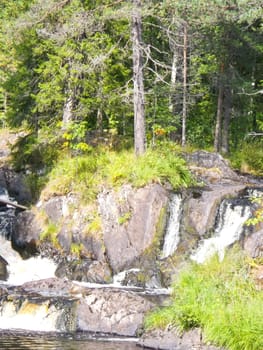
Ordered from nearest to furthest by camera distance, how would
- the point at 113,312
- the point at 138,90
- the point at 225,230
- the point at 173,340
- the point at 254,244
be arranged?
the point at 173,340 → the point at 113,312 → the point at 254,244 → the point at 225,230 → the point at 138,90

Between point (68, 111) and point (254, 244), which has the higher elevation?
point (68, 111)

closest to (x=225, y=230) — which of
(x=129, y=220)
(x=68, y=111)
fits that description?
(x=129, y=220)

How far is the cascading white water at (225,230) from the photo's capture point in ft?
47.6

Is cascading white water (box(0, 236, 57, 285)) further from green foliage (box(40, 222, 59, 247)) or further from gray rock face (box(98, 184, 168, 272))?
gray rock face (box(98, 184, 168, 272))

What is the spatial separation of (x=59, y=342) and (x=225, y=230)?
611 centimetres

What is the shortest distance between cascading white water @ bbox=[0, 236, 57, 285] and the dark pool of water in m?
4.30

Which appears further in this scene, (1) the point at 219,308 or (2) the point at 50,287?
(2) the point at 50,287

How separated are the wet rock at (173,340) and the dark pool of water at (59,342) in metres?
0.28

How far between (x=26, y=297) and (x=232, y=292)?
5060 mm

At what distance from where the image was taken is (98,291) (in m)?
12.4

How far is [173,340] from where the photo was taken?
33.1 ft

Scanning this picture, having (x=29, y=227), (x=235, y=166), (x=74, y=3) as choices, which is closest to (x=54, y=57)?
(x=74, y=3)

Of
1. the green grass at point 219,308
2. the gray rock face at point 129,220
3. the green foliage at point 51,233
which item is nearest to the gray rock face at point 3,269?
the green foliage at point 51,233

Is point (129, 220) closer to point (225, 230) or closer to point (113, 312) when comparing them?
point (225, 230)
